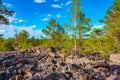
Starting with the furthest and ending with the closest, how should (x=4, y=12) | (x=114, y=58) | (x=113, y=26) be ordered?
(x=113, y=26), (x=114, y=58), (x=4, y=12)

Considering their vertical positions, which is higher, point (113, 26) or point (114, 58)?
point (113, 26)

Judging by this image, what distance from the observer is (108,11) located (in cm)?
4206

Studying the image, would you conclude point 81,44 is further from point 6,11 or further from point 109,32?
point 6,11

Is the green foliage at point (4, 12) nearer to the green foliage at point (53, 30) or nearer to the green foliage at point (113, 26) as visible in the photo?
the green foliage at point (113, 26)

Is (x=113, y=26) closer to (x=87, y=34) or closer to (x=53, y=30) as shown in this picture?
(x=87, y=34)

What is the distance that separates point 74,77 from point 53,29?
42.2 m

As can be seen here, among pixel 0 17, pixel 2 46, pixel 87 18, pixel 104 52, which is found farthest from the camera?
pixel 2 46

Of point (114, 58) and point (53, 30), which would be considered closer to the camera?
point (114, 58)

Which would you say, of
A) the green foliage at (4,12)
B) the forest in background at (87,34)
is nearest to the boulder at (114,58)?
the forest in background at (87,34)

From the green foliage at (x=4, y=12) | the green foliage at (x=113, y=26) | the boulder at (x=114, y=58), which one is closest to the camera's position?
the green foliage at (x=4, y=12)

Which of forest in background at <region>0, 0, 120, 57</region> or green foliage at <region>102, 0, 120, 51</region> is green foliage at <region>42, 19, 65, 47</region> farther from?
green foliage at <region>102, 0, 120, 51</region>

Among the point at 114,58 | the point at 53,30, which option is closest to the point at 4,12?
the point at 114,58

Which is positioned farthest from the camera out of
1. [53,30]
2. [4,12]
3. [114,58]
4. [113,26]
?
[53,30]

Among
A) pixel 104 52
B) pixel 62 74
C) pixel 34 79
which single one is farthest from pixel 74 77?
pixel 104 52
